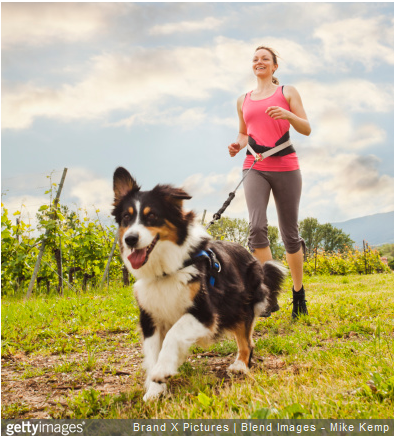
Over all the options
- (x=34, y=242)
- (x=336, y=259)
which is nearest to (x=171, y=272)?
(x=34, y=242)

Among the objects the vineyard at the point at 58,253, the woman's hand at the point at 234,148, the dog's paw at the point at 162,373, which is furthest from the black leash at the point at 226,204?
the vineyard at the point at 58,253

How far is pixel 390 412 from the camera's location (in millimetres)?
2127

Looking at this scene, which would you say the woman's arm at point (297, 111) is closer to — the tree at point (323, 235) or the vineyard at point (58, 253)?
the vineyard at point (58, 253)

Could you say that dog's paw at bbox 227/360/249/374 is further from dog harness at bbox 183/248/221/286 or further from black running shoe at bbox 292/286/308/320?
black running shoe at bbox 292/286/308/320

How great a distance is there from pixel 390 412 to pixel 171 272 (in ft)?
5.32

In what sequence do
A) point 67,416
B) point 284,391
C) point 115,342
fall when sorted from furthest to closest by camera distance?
point 115,342
point 67,416
point 284,391

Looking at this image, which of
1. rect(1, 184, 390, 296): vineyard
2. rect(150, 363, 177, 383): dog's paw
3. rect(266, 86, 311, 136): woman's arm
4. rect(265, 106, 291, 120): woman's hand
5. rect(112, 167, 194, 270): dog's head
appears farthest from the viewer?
rect(1, 184, 390, 296): vineyard

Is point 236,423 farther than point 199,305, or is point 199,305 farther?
point 199,305

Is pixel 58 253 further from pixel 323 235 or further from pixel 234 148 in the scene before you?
pixel 323 235

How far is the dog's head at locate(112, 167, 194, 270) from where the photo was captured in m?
2.97

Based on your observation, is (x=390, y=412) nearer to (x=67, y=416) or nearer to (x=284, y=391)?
(x=284, y=391)

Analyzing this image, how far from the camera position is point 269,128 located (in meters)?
4.68

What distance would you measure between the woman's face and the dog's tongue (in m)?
2.81

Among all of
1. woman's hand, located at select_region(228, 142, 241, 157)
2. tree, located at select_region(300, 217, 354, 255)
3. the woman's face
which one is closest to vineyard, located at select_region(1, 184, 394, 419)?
woman's hand, located at select_region(228, 142, 241, 157)
